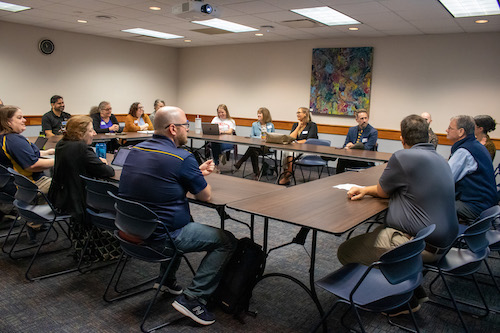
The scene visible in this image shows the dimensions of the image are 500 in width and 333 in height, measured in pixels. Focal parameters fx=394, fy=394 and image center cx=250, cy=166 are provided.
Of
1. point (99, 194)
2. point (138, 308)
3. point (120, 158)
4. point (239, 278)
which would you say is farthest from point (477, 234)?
point (120, 158)

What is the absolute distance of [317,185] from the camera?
3.25 metres

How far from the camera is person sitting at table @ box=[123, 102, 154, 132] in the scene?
22.8 feet

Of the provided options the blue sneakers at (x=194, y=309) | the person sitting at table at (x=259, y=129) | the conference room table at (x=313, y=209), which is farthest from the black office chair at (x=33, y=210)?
the person sitting at table at (x=259, y=129)

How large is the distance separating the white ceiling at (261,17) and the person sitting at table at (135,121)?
59.9 inches

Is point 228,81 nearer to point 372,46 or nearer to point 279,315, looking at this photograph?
point 372,46

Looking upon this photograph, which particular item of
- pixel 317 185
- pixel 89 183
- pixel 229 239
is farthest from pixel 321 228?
pixel 89 183

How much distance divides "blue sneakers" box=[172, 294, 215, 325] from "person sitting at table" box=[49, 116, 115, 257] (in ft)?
3.63

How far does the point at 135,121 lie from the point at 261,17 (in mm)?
2940

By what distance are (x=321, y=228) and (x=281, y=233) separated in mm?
2289

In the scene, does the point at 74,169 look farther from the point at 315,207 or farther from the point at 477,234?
the point at 477,234

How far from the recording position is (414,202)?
7.77 ft

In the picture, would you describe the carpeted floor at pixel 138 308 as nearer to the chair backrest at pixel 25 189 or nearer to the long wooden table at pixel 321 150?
the chair backrest at pixel 25 189

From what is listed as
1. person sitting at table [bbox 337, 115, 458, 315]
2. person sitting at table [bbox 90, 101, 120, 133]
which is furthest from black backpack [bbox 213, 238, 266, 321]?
person sitting at table [bbox 90, 101, 120, 133]

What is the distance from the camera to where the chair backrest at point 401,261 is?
5.81 feet
